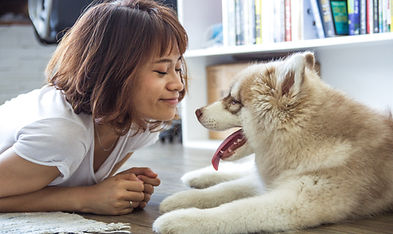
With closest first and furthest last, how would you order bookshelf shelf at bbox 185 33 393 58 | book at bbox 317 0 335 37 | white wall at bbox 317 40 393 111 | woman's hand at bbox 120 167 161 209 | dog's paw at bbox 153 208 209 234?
dog's paw at bbox 153 208 209 234 → woman's hand at bbox 120 167 161 209 → bookshelf shelf at bbox 185 33 393 58 → book at bbox 317 0 335 37 → white wall at bbox 317 40 393 111

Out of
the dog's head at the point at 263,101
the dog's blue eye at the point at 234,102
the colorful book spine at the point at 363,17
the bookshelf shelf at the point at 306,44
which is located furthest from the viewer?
the colorful book spine at the point at 363,17

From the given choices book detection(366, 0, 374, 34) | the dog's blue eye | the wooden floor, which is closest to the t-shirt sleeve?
the wooden floor

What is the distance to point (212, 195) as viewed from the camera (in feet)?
4.35

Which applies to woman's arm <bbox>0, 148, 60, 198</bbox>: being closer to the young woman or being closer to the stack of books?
the young woman

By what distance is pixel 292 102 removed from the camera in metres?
1.16

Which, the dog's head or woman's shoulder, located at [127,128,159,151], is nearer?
the dog's head

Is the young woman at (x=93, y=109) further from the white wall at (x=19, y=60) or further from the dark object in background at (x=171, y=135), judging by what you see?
the white wall at (x=19, y=60)

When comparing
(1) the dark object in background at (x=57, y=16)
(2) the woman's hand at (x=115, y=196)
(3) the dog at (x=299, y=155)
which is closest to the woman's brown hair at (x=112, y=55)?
(2) the woman's hand at (x=115, y=196)

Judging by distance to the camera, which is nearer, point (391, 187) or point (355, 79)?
point (391, 187)

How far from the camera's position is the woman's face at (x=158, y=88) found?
131cm

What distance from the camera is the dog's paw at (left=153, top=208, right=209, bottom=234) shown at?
104 cm

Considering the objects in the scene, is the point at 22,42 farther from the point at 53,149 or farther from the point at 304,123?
the point at 304,123

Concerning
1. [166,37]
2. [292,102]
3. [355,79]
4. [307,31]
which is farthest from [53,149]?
[355,79]

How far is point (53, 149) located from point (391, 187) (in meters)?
0.83
